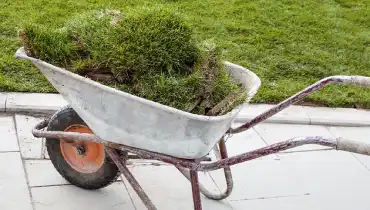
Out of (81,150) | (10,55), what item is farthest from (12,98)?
(81,150)

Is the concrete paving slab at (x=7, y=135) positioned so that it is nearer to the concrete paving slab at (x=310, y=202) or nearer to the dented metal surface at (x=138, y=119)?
the dented metal surface at (x=138, y=119)

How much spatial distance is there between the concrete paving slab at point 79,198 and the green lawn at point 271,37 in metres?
1.15

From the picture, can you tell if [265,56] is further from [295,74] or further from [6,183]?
[6,183]

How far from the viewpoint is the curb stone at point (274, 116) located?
13.1 ft

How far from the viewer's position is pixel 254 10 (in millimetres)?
6438

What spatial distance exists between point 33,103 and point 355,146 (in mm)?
2494

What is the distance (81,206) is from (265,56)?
275cm

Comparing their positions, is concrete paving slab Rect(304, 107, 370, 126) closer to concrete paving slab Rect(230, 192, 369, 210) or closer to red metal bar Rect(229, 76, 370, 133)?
concrete paving slab Rect(230, 192, 369, 210)

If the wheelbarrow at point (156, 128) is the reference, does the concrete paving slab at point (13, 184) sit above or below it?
below

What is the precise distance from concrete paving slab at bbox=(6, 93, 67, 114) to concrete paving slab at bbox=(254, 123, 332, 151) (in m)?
1.47

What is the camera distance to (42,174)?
342 cm

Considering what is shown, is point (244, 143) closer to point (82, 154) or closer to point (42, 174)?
point (82, 154)

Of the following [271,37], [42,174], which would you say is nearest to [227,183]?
[42,174]

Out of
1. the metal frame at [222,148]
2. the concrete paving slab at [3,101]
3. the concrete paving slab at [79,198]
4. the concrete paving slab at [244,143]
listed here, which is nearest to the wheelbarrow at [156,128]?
the metal frame at [222,148]
